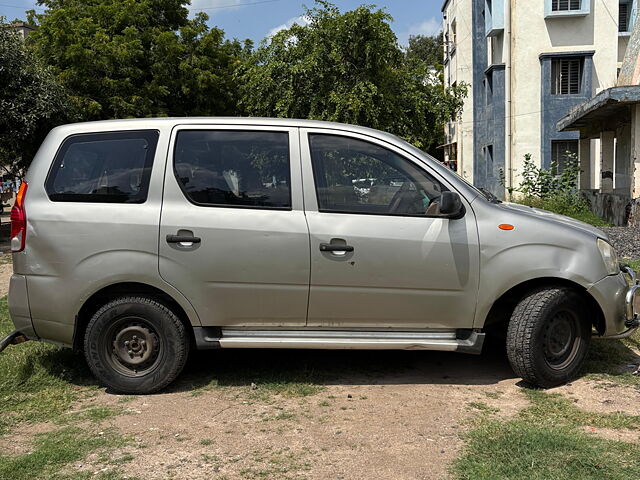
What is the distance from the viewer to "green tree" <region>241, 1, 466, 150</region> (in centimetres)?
1838

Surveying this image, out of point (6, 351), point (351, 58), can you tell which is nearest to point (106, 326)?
point (6, 351)

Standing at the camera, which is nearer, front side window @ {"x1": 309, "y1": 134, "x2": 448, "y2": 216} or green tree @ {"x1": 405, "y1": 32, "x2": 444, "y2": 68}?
front side window @ {"x1": 309, "y1": 134, "x2": 448, "y2": 216}

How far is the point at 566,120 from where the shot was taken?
58.0 feet

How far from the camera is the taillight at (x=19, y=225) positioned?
4.74 m

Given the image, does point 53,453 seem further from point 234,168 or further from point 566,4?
point 566,4

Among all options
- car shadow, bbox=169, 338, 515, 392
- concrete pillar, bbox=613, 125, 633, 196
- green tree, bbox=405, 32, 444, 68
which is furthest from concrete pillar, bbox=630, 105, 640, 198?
green tree, bbox=405, 32, 444, 68

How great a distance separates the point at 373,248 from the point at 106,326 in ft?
6.58

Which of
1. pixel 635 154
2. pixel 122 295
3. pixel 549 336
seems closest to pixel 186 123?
pixel 122 295

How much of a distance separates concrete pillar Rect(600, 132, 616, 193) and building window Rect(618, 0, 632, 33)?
9088mm

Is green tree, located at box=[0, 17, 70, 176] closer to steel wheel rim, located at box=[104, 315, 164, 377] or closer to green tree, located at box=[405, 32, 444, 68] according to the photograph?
steel wheel rim, located at box=[104, 315, 164, 377]

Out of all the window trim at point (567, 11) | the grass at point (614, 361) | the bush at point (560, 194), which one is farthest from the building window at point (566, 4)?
the grass at point (614, 361)

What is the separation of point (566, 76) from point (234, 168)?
23.2 m

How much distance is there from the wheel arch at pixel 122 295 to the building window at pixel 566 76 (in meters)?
23.2

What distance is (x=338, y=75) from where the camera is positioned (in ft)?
62.4
